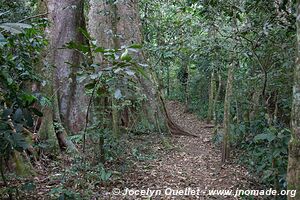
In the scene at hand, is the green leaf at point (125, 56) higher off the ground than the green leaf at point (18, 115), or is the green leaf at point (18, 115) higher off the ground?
the green leaf at point (125, 56)

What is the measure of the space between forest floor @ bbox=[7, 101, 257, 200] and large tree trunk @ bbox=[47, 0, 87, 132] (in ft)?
4.03

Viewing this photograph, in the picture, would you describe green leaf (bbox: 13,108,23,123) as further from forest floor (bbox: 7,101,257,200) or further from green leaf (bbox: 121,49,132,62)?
forest floor (bbox: 7,101,257,200)

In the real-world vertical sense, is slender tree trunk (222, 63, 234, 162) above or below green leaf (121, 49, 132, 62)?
below

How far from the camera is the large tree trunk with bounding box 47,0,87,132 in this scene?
6.47 m

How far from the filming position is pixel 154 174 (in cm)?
504

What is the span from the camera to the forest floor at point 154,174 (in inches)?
161

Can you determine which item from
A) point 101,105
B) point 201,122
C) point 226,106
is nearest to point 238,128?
point 226,106

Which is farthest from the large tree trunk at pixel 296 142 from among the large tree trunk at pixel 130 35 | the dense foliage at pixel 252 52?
the large tree trunk at pixel 130 35

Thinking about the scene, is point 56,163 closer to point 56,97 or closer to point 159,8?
point 56,97

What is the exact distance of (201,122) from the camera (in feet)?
40.2

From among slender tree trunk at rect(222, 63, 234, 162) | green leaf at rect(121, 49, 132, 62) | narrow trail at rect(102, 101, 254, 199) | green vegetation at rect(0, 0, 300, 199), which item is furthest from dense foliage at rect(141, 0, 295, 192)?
green leaf at rect(121, 49, 132, 62)

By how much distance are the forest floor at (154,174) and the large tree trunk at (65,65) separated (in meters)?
1.23

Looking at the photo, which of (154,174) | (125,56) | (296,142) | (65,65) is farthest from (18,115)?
(65,65)

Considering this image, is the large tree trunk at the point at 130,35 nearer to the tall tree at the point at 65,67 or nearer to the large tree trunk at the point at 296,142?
the tall tree at the point at 65,67
